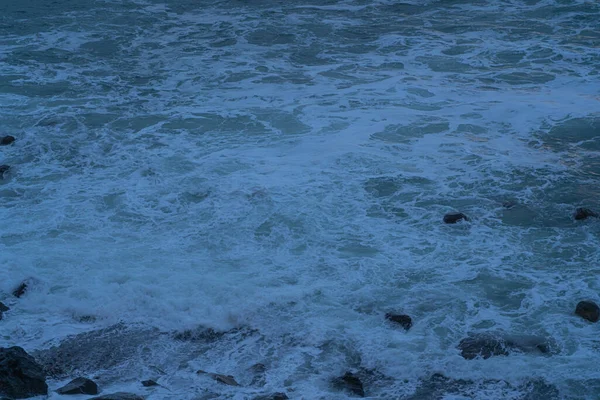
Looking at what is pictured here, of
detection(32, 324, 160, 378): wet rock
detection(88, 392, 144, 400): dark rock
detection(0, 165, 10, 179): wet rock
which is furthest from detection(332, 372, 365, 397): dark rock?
detection(0, 165, 10, 179): wet rock

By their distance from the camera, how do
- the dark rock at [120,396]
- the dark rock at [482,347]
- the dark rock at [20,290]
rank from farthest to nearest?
the dark rock at [20,290] < the dark rock at [482,347] < the dark rock at [120,396]

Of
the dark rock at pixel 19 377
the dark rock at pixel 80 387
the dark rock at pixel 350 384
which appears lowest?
the dark rock at pixel 350 384

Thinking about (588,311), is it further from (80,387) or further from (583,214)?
(80,387)

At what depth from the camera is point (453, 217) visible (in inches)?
325

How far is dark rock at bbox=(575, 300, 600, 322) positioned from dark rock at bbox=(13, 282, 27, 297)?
17.5 feet

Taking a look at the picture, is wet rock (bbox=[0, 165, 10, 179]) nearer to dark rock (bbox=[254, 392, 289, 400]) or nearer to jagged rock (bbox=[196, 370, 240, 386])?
jagged rock (bbox=[196, 370, 240, 386])

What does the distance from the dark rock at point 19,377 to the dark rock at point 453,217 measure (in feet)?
15.5

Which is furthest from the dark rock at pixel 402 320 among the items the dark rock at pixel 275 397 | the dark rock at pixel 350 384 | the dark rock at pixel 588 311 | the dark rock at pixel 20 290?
the dark rock at pixel 20 290

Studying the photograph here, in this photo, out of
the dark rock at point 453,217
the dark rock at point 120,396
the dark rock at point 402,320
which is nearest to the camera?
the dark rock at point 120,396

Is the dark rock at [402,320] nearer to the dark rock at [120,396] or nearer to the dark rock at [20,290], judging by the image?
the dark rock at [120,396]

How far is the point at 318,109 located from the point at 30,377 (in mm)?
7562

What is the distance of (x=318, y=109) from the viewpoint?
11984mm

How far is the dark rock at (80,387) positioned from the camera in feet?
17.7

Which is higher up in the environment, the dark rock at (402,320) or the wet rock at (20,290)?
the wet rock at (20,290)
